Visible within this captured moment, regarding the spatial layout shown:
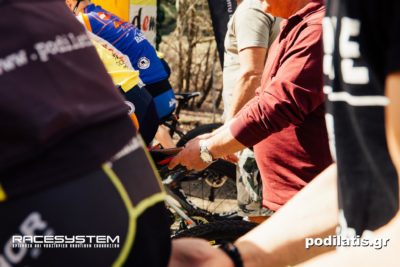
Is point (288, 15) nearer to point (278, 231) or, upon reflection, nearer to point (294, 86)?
point (294, 86)

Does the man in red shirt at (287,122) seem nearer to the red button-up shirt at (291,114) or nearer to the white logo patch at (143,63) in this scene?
the red button-up shirt at (291,114)

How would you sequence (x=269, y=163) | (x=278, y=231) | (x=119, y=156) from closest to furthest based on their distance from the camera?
(x=119, y=156) < (x=278, y=231) < (x=269, y=163)

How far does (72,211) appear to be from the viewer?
0.95 metres

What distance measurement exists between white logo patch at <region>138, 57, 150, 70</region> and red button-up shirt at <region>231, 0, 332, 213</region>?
3.80ft

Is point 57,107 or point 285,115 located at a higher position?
point 57,107

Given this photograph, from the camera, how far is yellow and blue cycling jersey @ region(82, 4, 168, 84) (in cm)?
319

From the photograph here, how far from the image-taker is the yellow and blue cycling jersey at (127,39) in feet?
10.5

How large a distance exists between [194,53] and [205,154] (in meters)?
5.47

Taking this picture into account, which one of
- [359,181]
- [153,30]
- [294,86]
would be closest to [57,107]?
[359,181]

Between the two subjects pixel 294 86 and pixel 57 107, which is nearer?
pixel 57 107

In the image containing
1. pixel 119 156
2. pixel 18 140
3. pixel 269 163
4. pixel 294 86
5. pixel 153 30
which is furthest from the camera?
pixel 153 30

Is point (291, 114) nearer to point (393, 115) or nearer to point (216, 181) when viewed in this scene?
point (393, 115)

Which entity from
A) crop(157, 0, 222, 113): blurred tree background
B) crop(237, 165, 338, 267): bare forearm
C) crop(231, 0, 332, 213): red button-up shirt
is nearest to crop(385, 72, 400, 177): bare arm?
crop(237, 165, 338, 267): bare forearm

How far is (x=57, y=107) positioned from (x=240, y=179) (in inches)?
102
